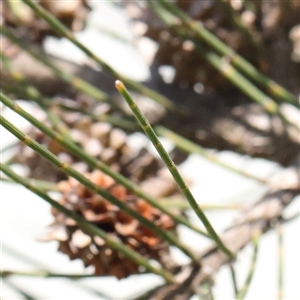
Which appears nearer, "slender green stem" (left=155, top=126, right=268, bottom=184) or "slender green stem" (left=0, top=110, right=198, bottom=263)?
"slender green stem" (left=0, top=110, right=198, bottom=263)

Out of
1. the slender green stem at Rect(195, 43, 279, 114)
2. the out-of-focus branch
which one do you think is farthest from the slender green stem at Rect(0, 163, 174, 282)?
the slender green stem at Rect(195, 43, 279, 114)

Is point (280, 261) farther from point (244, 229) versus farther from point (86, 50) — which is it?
point (86, 50)

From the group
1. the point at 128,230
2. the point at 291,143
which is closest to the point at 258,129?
the point at 291,143

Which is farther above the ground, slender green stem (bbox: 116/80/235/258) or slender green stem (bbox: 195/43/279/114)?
slender green stem (bbox: 195/43/279/114)

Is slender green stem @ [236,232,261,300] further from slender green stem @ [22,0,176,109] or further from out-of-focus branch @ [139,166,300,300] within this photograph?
slender green stem @ [22,0,176,109]

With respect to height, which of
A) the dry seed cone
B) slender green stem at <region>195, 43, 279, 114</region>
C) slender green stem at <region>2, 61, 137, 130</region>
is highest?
slender green stem at <region>195, 43, 279, 114</region>

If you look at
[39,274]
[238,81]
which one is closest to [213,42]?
[238,81]
